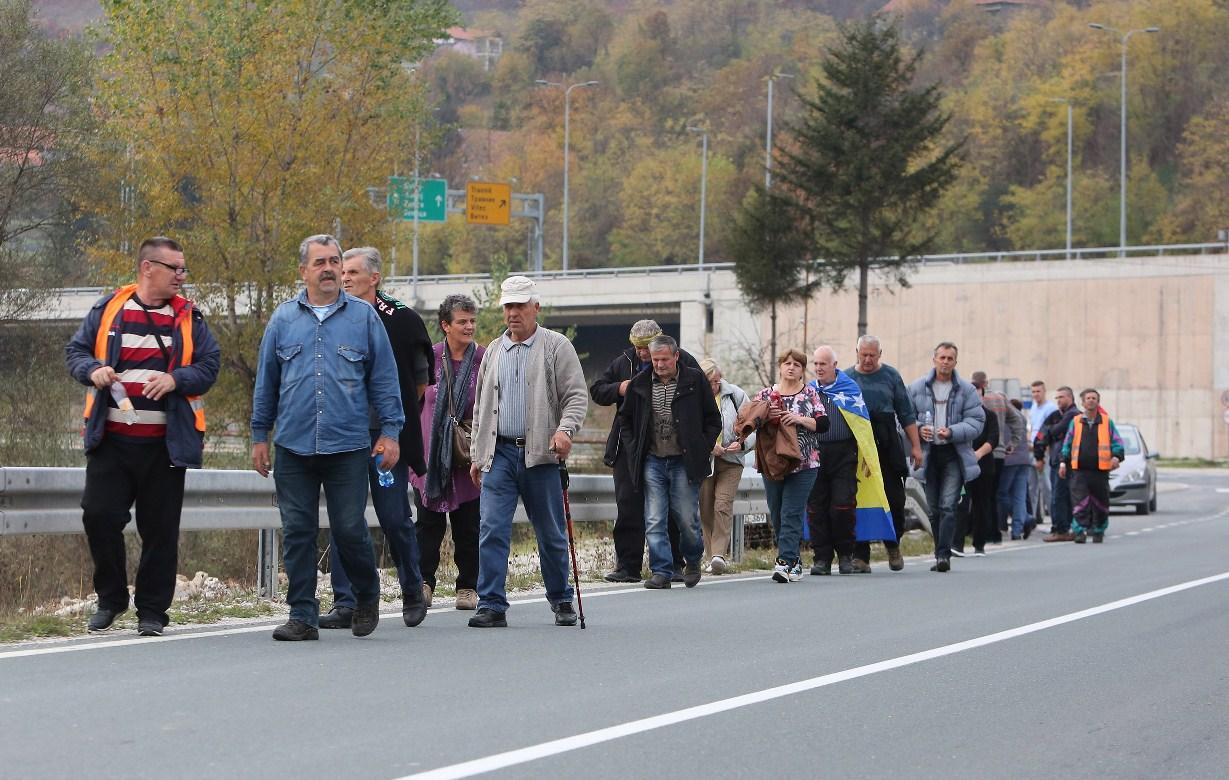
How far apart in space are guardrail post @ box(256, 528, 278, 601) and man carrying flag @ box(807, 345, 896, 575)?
217 inches

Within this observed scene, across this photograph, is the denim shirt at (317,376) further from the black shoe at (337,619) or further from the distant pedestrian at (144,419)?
the black shoe at (337,619)

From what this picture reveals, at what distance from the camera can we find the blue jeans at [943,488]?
→ 58.4ft

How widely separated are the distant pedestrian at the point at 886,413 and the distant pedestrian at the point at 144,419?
8050 mm

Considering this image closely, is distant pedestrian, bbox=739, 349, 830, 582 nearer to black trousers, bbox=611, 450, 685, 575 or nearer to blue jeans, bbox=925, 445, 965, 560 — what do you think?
black trousers, bbox=611, 450, 685, 575

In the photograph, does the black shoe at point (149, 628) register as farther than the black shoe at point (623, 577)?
No

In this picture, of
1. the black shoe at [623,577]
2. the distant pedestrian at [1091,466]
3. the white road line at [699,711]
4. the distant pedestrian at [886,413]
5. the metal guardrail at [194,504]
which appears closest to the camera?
the white road line at [699,711]

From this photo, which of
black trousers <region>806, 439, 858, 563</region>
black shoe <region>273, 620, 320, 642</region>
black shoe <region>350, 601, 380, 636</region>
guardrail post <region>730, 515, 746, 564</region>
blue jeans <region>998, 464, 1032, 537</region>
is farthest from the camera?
blue jeans <region>998, 464, 1032, 537</region>

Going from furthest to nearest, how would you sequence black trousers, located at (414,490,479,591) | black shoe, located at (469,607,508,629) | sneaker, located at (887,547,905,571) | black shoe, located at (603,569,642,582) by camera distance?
sneaker, located at (887,547,905,571) → black shoe, located at (603,569,642,582) → black trousers, located at (414,490,479,591) → black shoe, located at (469,607,508,629)

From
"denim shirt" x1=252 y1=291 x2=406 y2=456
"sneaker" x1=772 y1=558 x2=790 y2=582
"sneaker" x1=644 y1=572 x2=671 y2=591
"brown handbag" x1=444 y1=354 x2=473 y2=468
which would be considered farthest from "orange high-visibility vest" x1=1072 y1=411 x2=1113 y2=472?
"denim shirt" x1=252 y1=291 x2=406 y2=456

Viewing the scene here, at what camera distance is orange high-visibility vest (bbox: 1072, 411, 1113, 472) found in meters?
24.0

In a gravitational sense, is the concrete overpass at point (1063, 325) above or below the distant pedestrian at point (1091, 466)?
above

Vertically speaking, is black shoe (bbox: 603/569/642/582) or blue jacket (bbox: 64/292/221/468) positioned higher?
blue jacket (bbox: 64/292/221/468)

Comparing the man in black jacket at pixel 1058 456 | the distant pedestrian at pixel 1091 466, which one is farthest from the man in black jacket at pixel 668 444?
the man in black jacket at pixel 1058 456

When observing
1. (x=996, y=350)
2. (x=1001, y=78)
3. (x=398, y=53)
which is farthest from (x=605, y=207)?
(x=398, y=53)
